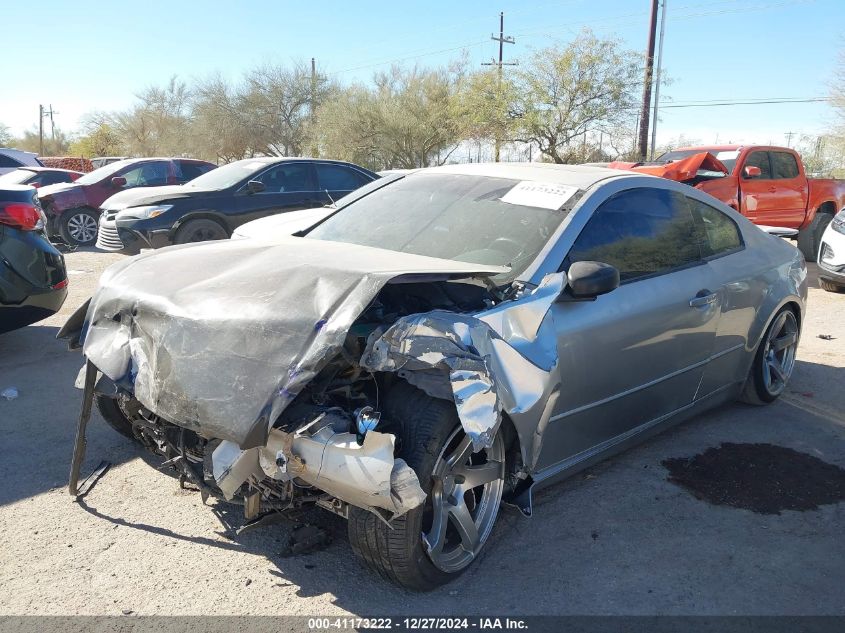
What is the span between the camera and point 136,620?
102 inches

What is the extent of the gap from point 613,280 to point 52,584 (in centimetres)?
267

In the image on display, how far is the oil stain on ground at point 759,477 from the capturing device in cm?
372

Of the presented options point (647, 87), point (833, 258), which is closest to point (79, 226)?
point (833, 258)

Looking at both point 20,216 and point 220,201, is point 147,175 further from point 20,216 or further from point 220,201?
point 20,216

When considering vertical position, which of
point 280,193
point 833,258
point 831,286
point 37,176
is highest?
point 280,193

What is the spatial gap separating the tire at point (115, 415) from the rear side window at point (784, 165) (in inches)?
446

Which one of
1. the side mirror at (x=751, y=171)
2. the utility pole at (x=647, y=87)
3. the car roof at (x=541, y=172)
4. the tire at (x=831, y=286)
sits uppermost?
the utility pole at (x=647, y=87)

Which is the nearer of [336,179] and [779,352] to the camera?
[779,352]

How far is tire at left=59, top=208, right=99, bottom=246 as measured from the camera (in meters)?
13.5

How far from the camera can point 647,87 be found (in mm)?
24578

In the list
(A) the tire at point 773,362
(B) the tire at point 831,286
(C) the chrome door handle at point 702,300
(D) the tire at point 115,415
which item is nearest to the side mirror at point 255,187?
(D) the tire at point 115,415

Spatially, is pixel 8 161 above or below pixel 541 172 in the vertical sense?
below

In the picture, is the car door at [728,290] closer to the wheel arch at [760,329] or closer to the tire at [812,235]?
the wheel arch at [760,329]

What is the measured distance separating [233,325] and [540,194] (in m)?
1.87
